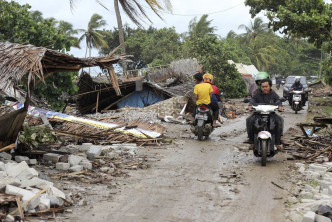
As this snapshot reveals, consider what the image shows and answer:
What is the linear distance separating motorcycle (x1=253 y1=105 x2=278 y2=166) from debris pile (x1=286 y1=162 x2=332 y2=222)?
0.55 meters

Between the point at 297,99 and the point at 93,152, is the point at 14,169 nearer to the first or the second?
the point at 93,152

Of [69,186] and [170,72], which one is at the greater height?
[170,72]

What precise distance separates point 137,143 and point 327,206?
6078 millimetres

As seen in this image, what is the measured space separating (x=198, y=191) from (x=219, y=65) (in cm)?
2602

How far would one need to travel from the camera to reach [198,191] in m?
5.99

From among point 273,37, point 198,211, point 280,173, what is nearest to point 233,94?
point 280,173

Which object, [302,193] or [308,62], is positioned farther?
[308,62]

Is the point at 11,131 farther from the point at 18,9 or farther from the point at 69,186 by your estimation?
the point at 18,9

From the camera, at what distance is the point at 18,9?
16.6 meters

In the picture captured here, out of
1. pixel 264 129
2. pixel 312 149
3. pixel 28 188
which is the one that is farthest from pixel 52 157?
pixel 312 149

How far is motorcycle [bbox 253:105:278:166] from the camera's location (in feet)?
25.8

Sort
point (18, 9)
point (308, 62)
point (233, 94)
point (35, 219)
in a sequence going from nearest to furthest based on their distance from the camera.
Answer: point (35, 219) < point (18, 9) < point (233, 94) < point (308, 62)

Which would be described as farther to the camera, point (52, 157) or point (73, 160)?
point (52, 157)

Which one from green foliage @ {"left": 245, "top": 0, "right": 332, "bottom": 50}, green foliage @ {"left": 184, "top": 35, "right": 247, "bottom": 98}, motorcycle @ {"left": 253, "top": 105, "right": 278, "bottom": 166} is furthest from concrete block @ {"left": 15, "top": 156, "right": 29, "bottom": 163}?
green foliage @ {"left": 184, "top": 35, "right": 247, "bottom": 98}
